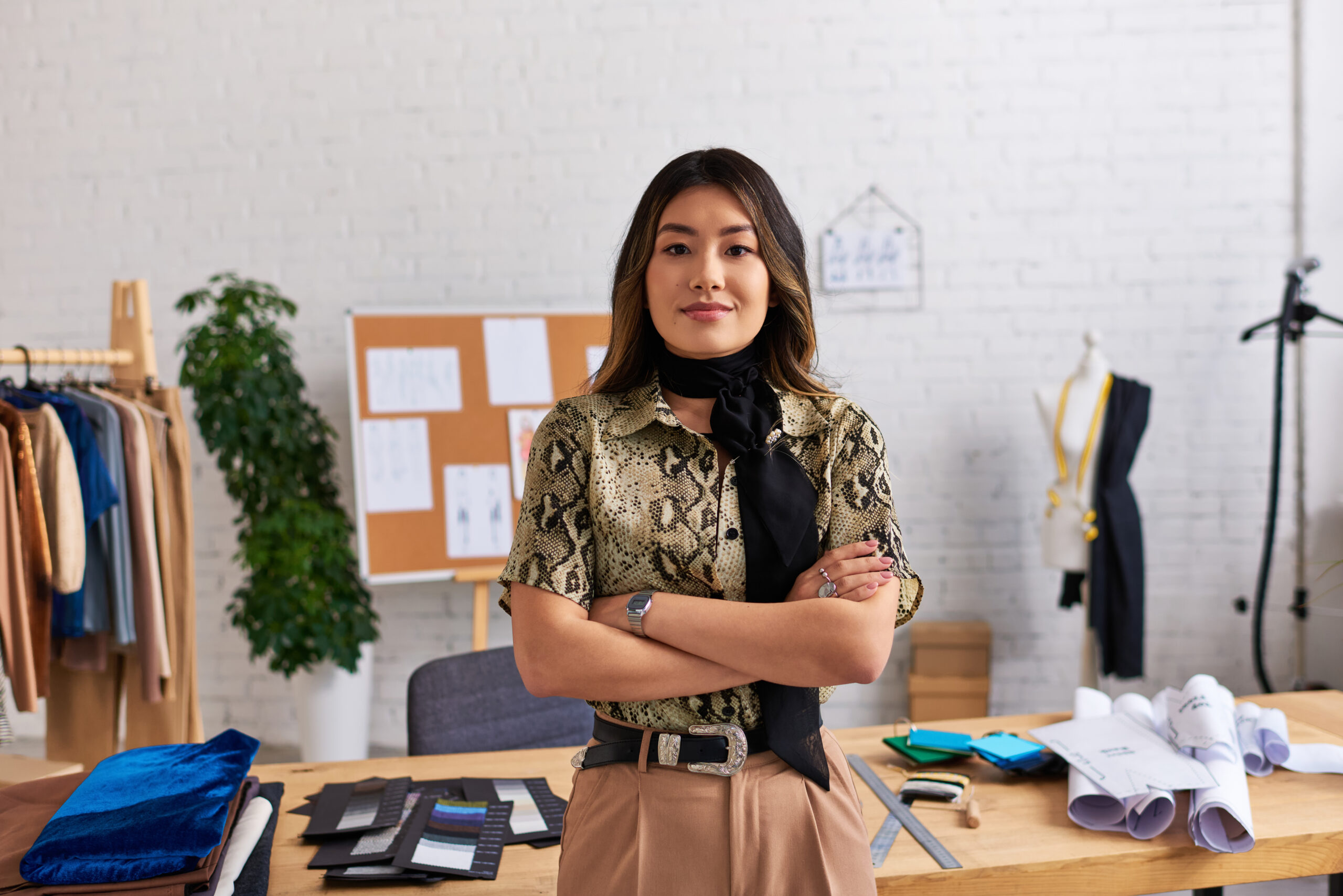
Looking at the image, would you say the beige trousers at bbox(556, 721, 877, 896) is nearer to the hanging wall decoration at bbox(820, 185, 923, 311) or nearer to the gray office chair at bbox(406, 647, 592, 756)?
the gray office chair at bbox(406, 647, 592, 756)

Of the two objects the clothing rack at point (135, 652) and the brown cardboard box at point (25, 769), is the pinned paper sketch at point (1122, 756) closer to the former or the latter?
the brown cardboard box at point (25, 769)

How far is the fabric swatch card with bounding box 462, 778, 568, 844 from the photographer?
1.37 m

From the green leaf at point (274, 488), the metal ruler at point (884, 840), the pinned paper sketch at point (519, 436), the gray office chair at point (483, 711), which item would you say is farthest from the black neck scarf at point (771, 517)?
the green leaf at point (274, 488)

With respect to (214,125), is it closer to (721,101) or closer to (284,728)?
(721,101)

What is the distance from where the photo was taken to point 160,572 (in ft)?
9.20

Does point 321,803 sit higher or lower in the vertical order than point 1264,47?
lower

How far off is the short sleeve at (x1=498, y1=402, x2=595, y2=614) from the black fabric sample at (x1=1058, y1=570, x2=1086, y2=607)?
2.76 m

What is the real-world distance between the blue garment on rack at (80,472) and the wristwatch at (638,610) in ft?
7.43

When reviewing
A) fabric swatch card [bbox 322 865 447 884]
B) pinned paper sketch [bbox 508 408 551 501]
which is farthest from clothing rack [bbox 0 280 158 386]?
fabric swatch card [bbox 322 865 447 884]

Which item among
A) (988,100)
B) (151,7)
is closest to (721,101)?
(988,100)

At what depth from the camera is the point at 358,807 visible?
1440mm

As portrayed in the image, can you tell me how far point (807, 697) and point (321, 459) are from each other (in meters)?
2.73

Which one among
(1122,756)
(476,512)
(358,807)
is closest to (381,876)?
(358,807)

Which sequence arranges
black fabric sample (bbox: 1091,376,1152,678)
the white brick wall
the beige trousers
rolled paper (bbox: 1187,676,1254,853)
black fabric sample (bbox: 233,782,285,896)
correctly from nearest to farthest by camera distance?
the beige trousers < black fabric sample (bbox: 233,782,285,896) < rolled paper (bbox: 1187,676,1254,853) < black fabric sample (bbox: 1091,376,1152,678) < the white brick wall
